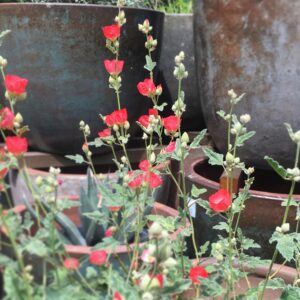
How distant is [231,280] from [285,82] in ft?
2.38

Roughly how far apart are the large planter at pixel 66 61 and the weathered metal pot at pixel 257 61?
0.71 ft

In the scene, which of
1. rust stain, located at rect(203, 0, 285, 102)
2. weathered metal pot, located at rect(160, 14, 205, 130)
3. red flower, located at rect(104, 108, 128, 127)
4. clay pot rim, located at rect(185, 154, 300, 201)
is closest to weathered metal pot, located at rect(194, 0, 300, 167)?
rust stain, located at rect(203, 0, 285, 102)

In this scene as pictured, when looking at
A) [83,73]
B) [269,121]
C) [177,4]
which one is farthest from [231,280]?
[177,4]

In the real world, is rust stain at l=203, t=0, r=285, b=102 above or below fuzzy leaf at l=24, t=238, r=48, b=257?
above

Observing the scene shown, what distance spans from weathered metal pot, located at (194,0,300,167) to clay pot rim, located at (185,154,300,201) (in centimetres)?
14

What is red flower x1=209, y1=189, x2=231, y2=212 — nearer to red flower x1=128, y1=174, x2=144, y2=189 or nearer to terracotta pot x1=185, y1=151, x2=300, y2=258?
red flower x1=128, y1=174, x2=144, y2=189

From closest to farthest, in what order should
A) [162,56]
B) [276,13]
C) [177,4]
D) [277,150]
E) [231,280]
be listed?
[231,280], [276,13], [277,150], [162,56], [177,4]

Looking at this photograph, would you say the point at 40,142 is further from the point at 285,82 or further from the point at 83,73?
the point at 285,82

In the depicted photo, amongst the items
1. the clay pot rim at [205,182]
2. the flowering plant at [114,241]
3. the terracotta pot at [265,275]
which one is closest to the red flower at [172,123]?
the flowering plant at [114,241]

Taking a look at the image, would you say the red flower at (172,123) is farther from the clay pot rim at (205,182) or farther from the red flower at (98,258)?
the clay pot rim at (205,182)

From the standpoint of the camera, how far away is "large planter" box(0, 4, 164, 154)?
146 centimetres

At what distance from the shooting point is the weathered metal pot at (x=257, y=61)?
131cm

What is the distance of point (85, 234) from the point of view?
3.29 feet

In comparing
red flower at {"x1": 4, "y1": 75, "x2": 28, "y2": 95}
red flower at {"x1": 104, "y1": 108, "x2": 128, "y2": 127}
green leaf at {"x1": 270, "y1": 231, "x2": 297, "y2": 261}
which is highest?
red flower at {"x1": 4, "y1": 75, "x2": 28, "y2": 95}
